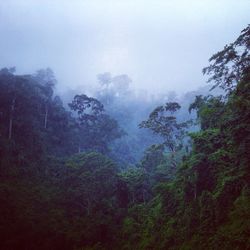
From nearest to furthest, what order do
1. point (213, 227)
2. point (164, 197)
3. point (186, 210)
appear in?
point (213, 227) → point (186, 210) → point (164, 197)

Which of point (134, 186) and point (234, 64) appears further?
point (134, 186)

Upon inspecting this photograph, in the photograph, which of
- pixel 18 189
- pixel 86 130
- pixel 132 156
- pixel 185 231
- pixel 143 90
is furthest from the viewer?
pixel 143 90

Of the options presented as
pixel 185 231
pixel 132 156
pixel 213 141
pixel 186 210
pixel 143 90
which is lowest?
pixel 185 231

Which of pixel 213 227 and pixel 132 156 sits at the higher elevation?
pixel 132 156

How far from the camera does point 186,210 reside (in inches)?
895

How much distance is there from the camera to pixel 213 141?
80.2ft

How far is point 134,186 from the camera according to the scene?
36000mm

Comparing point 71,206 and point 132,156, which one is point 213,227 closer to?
point 71,206

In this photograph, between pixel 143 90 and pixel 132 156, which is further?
pixel 143 90

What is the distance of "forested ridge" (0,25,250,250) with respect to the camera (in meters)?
19.2

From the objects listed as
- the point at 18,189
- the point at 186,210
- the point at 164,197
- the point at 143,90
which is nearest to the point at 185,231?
the point at 186,210

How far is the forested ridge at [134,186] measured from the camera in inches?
755

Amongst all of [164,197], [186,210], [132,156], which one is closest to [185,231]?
[186,210]

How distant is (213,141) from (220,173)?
3.07 meters
